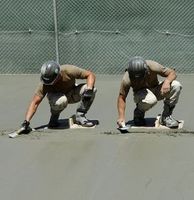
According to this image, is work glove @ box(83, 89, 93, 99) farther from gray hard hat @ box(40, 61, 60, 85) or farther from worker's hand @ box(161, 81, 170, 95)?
worker's hand @ box(161, 81, 170, 95)

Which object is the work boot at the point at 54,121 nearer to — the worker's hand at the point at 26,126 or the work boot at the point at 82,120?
the work boot at the point at 82,120

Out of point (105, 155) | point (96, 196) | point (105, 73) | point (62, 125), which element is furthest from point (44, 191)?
point (105, 73)

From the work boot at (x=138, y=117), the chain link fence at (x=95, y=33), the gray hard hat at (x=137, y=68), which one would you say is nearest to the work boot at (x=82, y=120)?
the work boot at (x=138, y=117)

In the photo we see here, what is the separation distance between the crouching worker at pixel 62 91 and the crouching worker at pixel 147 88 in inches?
20.6

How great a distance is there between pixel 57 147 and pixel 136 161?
43.0 inches

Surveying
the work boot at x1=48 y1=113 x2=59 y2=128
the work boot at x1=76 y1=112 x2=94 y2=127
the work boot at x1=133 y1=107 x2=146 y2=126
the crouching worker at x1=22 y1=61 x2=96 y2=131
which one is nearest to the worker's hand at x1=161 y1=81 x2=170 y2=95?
the work boot at x1=133 y1=107 x2=146 y2=126

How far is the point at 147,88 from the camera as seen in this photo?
A: 811 cm

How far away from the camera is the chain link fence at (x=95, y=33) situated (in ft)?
39.0

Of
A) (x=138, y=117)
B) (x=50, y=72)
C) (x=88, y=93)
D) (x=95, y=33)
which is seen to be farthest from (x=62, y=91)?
(x=95, y=33)

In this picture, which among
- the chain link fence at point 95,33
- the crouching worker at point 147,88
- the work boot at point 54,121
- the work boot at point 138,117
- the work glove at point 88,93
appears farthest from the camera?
the chain link fence at point 95,33

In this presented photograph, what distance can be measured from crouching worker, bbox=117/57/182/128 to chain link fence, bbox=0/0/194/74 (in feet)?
12.8

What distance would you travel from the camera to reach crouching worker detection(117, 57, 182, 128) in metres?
7.56

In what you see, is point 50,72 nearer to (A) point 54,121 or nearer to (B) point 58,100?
(B) point 58,100

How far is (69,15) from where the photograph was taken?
12.1 m
